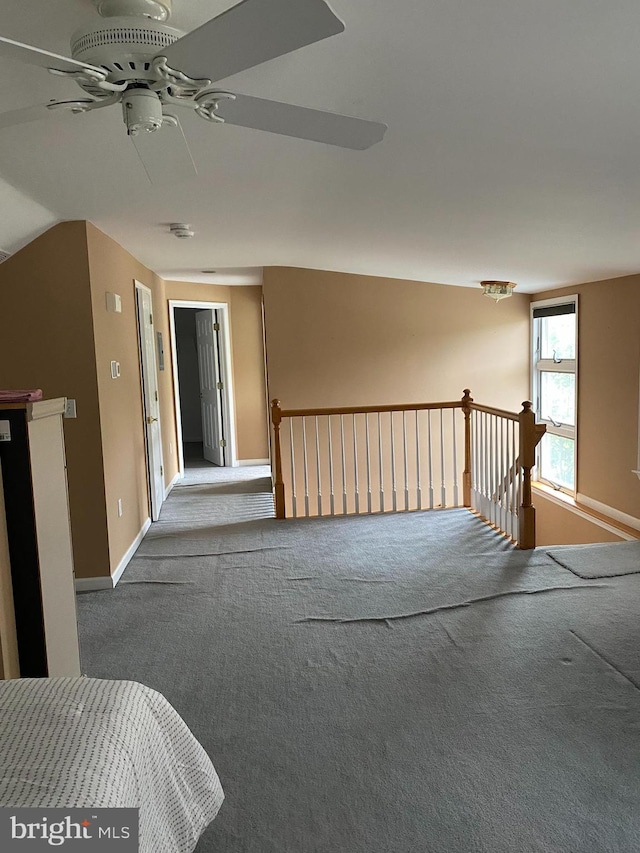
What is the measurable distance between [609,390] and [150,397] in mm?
4047

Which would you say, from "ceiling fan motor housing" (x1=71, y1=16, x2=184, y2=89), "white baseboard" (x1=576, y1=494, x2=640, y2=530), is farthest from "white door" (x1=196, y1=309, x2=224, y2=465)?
"ceiling fan motor housing" (x1=71, y1=16, x2=184, y2=89)

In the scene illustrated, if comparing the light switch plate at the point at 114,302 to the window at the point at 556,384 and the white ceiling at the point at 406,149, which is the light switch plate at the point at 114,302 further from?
the window at the point at 556,384

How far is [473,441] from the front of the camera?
5.50 metres

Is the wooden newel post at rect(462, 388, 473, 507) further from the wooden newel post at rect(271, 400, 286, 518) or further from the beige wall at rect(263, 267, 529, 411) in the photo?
the wooden newel post at rect(271, 400, 286, 518)

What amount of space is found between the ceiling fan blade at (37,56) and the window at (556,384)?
5294mm

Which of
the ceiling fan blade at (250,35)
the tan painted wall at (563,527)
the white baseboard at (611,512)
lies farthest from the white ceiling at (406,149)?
the tan painted wall at (563,527)

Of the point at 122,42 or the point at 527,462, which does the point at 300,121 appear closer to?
the point at 122,42

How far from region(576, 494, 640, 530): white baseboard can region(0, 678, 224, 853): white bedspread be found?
4319mm

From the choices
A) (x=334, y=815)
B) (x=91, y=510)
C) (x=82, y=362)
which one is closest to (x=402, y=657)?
(x=334, y=815)

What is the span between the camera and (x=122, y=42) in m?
1.42

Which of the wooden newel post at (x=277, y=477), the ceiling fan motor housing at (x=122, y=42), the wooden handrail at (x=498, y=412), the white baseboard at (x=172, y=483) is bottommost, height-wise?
the white baseboard at (x=172, y=483)

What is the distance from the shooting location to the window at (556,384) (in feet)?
20.1

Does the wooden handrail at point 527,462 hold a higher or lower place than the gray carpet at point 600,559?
higher

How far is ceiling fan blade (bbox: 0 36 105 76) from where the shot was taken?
4.32ft
